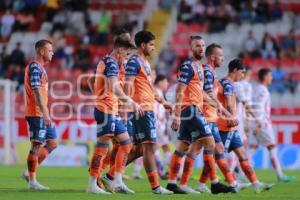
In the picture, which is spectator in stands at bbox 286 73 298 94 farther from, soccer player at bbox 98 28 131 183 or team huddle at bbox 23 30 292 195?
soccer player at bbox 98 28 131 183

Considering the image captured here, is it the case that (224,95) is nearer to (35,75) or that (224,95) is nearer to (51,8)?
(35,75)

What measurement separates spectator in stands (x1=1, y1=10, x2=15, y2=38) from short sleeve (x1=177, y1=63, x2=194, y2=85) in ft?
69.7

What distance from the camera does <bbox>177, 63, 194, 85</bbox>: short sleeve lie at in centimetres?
1499

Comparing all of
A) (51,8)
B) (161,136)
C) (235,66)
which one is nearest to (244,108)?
(161,136)

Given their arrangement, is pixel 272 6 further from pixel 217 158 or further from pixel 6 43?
pixel 217 158

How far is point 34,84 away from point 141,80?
→ 174 cm

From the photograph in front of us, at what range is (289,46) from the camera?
32.5m

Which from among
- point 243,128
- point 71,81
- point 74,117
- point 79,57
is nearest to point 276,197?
point 243,128

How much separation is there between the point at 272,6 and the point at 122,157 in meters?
20.5

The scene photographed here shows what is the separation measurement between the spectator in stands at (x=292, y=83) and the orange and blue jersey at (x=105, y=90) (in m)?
16.2

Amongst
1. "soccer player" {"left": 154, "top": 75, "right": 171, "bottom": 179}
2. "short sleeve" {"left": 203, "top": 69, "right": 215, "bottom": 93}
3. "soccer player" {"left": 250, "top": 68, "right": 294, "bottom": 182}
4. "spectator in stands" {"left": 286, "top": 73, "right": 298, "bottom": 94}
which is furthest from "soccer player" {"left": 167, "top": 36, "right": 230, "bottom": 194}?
"spectator in stands" {"left": 286, "top": 73, "right": 298, "bottom": 94}

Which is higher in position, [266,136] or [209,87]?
[209,87]

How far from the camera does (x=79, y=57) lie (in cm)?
3312

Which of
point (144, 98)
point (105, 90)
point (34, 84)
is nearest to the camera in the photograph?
point (105, 90)
